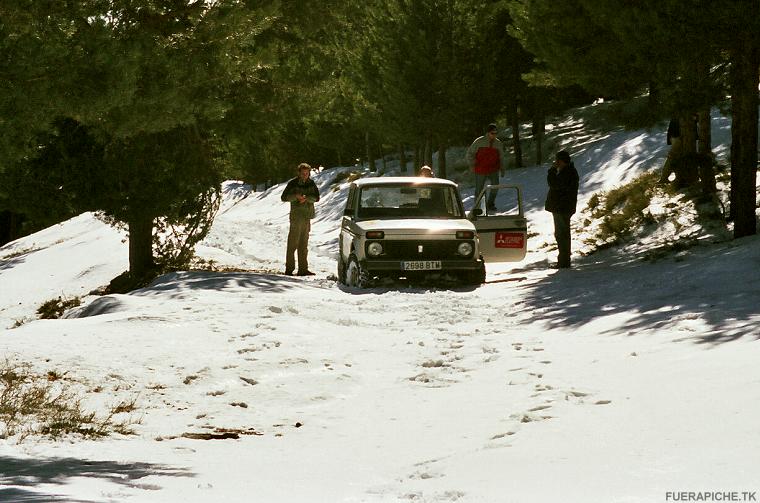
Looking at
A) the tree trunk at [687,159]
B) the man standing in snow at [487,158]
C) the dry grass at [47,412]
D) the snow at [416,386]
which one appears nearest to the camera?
the snow at [416,386]

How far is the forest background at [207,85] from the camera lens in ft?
26.5

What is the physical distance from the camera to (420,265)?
610 inches

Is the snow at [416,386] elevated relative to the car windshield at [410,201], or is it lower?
lower

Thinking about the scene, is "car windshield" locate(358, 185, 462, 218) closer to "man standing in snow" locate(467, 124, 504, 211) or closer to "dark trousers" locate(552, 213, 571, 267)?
"dark trousers" locate(552, 213, 571, 267)

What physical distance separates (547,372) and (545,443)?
254 cm

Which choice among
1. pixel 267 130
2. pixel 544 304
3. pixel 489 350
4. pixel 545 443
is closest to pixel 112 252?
pixel 267 130

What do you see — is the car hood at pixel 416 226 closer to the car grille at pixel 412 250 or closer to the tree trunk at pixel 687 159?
the car grille at pixel 412 250

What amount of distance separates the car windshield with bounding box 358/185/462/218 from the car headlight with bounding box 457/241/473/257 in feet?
3.01

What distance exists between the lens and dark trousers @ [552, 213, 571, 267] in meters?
17.0

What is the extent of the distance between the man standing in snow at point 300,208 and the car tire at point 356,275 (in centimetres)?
195

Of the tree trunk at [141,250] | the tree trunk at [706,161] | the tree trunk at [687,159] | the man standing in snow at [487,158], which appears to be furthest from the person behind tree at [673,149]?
the tree trunk at [141,250]

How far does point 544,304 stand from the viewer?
13.0m

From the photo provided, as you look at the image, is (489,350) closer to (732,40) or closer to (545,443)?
(545,443)

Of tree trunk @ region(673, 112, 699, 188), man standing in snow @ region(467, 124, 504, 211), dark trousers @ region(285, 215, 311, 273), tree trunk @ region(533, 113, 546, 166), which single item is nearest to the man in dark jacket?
tree trunk @ region(673, 112, 699, 188)
